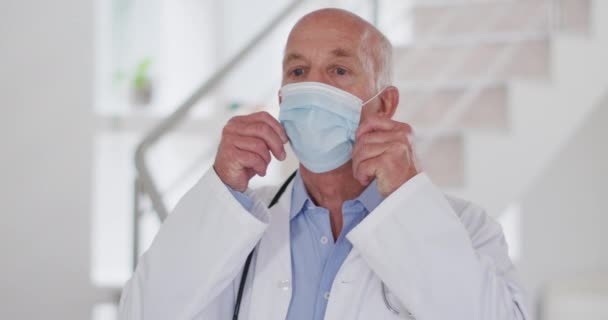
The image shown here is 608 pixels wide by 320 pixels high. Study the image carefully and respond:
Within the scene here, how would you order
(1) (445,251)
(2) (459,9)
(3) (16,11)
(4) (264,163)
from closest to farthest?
(1) (445,251) < (4) (264,163) < (2) (459,9) < (3) (16,11)

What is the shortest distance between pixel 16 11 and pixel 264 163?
2961 millimetres

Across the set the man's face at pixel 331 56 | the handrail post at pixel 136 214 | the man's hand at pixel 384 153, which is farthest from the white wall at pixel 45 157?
the man's hand at pixel 384 153

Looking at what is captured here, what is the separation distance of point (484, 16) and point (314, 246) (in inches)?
84.3

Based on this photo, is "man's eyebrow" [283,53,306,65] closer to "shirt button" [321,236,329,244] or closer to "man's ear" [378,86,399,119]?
"man's ear" [378,86,399,119]

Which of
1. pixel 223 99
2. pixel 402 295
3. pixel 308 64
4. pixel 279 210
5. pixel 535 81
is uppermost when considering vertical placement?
pixel 223 99

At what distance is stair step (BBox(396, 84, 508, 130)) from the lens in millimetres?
2845

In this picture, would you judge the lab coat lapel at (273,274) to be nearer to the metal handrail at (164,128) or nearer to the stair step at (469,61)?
the metal handrail at (164,128)

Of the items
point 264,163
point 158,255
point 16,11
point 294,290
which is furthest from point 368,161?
point 16,11

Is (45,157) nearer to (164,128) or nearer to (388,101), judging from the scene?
(164,128)

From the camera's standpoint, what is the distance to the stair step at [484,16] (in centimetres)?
330

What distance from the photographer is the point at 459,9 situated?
3328 mm

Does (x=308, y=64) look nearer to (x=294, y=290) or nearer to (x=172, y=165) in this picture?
(x=294, y=290)

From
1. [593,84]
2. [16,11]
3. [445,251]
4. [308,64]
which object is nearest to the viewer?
[445,251]

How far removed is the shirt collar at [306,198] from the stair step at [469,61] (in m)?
1.49
